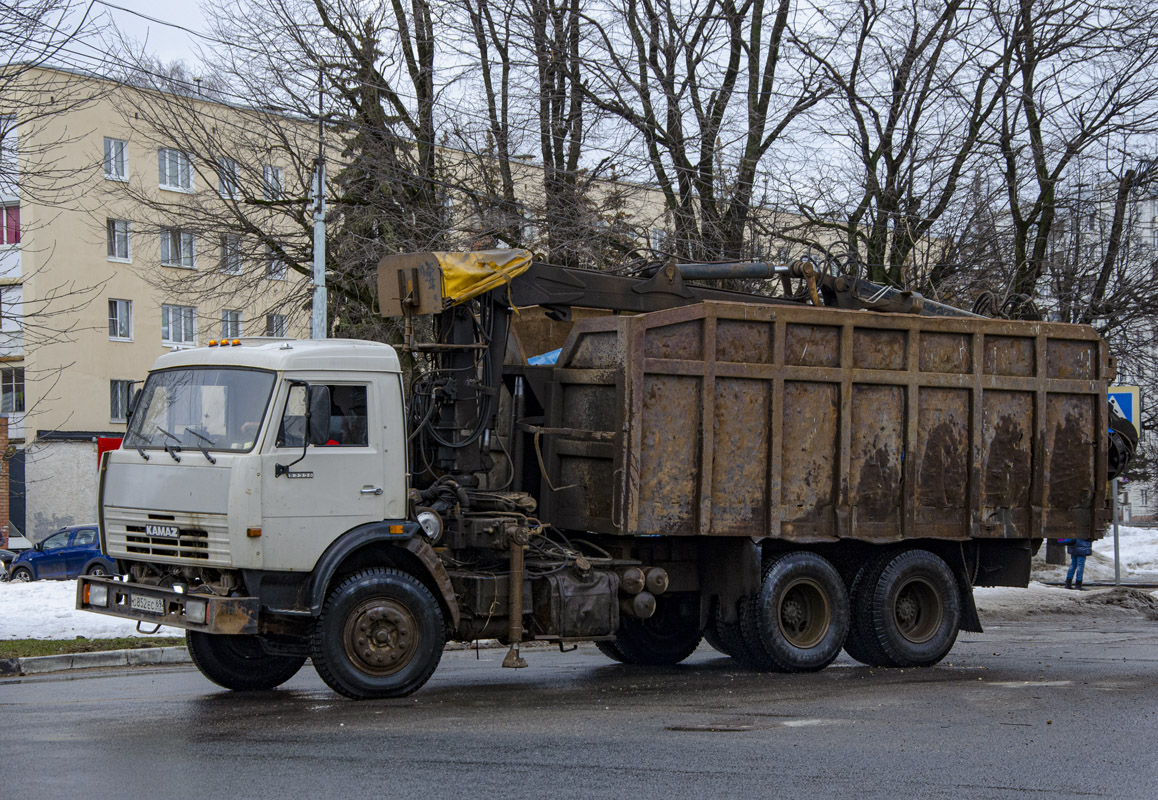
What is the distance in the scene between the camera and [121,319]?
129 ft

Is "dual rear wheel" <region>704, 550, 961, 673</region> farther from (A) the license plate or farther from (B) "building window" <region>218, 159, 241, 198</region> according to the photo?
(B) "building window" <region>218, 159, 241, 198</region>

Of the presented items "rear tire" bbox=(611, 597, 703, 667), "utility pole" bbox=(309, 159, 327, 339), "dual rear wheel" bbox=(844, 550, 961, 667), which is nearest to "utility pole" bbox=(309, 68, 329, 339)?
"utility pole" bbox=(309, 159, 327, 339)

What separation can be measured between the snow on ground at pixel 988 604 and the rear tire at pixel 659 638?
481 centimetres

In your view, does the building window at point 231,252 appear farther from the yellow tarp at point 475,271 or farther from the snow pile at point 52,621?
the yellow tarp at point 475,271

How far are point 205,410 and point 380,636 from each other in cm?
207

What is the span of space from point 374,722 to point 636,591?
3139mm

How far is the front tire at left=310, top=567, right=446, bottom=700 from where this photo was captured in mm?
8922

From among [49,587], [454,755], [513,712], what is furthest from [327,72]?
[454,755]

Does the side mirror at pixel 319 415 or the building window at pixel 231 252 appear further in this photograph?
the building window at pixel 231 252

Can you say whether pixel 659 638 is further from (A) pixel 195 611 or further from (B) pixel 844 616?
(A) pixel 195 611

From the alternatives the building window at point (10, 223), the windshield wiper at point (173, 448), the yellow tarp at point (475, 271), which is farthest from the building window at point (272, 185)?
the building window at point (10, 223)

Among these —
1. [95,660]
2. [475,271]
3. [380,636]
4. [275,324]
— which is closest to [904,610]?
[475,271]

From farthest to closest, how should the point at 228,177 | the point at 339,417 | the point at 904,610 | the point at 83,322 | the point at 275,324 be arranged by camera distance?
the point at 83,322
the point at 275,324
the point at 228,177
the point at 904,610
the point at 339,417

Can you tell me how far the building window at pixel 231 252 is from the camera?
2142cm
